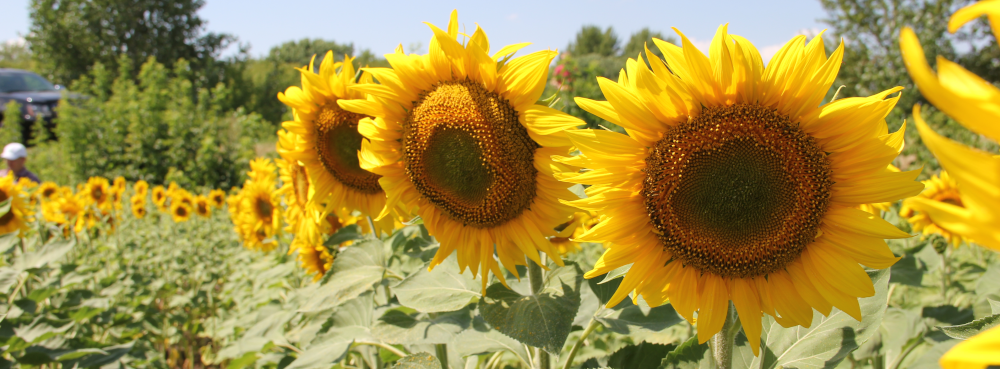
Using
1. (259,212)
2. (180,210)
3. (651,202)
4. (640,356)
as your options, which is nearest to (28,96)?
(180,210)

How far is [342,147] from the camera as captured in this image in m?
2.10

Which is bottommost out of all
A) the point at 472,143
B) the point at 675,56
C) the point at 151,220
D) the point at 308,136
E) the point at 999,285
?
the point at 151,220

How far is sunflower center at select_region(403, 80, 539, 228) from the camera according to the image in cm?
143

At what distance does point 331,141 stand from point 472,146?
852mm

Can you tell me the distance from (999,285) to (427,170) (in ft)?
5.67

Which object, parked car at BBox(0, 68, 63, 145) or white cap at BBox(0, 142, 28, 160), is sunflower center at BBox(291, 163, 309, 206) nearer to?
white cap at BBox(0, 142, 28, 160)

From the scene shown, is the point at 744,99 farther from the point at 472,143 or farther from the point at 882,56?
the point at 882,56

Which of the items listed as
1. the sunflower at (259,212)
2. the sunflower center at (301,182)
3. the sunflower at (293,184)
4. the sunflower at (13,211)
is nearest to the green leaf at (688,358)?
the sunflower at (293,184)

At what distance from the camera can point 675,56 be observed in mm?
1092

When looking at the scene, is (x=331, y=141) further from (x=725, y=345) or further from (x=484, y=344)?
(x=725, y=345)

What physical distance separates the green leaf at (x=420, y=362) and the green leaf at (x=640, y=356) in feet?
1.51

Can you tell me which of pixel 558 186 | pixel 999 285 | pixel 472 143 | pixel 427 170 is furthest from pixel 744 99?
pixel 999 285

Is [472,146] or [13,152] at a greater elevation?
[472,146]

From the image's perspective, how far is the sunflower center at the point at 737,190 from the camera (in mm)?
1115
